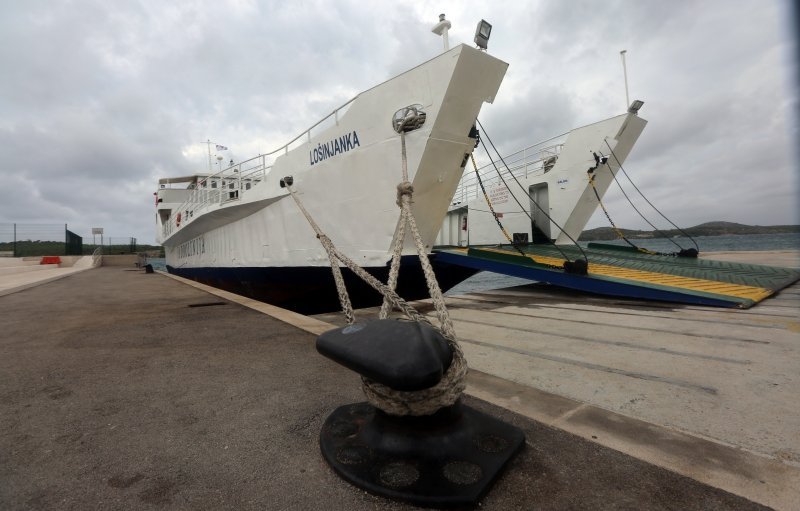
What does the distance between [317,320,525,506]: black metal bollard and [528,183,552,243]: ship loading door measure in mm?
12101

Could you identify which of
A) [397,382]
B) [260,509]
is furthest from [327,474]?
[397,382]

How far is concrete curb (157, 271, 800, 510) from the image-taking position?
1.42 m

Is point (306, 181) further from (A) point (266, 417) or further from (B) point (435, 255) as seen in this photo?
(A) point (266, 417)

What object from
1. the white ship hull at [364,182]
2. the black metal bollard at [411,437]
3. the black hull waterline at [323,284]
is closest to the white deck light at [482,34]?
the white ship hull at [364,182]

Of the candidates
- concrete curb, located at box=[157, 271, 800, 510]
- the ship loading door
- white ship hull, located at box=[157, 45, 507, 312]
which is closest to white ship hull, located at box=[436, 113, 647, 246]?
the ship loading door

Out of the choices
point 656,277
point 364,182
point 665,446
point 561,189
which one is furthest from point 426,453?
point 561,189

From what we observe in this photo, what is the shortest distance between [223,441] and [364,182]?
16.8ft

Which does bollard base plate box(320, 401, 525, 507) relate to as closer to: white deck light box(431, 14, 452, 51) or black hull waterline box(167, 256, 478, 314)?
black hull waterline box(167, 256, 478, 314)

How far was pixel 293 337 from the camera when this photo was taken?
3.88 meters

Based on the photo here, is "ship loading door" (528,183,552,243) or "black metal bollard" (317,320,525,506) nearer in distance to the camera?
"black metal bollard" (317,320,525,506)

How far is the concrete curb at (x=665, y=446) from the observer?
1.42 m

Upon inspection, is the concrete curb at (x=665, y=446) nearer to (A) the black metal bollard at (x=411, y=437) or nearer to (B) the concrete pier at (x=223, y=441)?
(B) the concrete pier at (x=223, y=441)

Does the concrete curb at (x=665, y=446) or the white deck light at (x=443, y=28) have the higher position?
the white deck light at (x=443, y=28)

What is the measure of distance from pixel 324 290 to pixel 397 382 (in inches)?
257
